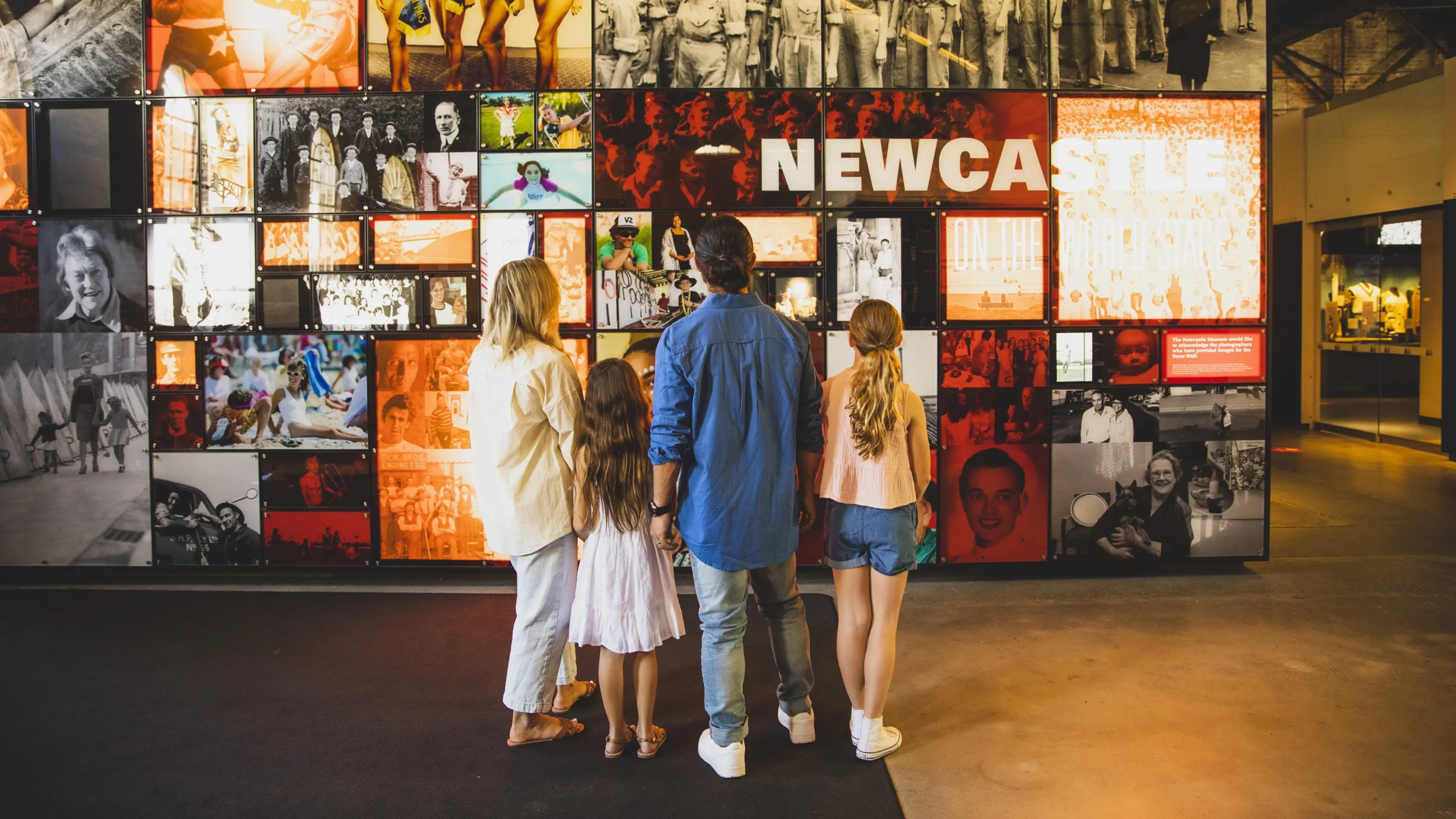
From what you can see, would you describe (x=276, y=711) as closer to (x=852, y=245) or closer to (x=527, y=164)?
(x=527, y=164)

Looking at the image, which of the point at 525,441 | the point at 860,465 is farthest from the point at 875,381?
the point at 525,441

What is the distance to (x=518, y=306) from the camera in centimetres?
320

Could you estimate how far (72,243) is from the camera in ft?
17.3

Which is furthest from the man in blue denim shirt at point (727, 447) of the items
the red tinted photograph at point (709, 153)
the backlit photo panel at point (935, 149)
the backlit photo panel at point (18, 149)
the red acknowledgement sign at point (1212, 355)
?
the backlit photo panel at point (18, 149)

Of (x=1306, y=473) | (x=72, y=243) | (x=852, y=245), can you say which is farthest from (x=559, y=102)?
(x=1306, y=473)

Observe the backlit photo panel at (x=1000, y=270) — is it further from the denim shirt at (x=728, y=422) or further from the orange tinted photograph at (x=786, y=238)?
the denim shirt at (x=728, y=422)

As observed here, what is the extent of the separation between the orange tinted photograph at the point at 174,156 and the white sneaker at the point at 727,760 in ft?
14.6

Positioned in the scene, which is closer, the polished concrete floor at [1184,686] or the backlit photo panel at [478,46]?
the polished concrete floor at [1184,686]

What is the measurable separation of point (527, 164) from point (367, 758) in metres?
3.34

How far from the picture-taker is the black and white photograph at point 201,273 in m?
5.23

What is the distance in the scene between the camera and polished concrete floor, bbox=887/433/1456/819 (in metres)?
2.95

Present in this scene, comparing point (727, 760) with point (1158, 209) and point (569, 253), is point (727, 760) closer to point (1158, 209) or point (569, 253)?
point (569, 253)

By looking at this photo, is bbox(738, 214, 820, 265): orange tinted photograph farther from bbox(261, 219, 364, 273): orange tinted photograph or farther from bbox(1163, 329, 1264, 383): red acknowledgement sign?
bbox(261, 219, 364, 273): orange tinted photograph

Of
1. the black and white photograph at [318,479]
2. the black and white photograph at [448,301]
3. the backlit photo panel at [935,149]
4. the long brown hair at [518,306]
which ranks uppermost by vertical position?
the backlit photo panel at [935,149]
